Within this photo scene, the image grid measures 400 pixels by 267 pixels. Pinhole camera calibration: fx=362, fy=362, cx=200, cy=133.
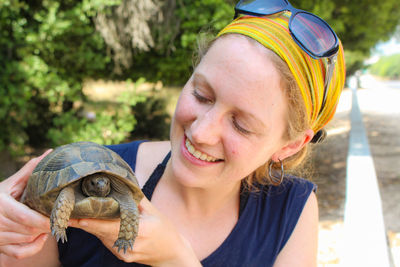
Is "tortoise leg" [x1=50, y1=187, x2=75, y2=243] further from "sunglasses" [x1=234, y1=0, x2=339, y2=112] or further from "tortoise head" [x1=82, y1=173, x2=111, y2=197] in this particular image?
"sunglasses" [x1=234, y1=0, x2=339, y2=112]

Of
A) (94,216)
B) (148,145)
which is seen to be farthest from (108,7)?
(94,216)

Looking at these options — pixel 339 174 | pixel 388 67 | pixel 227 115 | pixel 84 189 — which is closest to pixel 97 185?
pixel 84 189

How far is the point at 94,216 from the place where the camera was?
1.47 m

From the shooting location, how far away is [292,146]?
201cm

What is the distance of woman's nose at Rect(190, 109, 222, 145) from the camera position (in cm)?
161

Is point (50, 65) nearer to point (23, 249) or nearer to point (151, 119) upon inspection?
point (151, 119)

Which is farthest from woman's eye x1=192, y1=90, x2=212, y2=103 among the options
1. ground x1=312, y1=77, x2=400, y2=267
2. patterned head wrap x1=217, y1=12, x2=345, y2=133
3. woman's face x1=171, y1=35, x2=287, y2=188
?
ground x1=312, y1=77, x2=400, y2=267

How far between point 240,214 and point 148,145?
2.25 ft

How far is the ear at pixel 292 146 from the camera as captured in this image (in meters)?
1.95

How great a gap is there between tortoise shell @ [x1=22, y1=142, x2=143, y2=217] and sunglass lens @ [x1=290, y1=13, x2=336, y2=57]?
1.03 meters

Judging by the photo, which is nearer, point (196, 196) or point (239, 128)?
point (239, 128)

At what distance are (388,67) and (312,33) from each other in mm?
58438

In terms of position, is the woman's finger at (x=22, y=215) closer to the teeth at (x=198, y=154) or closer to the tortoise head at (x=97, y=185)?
the tortoise head at (x=97, y=185)

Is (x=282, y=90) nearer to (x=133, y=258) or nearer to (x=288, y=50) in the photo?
(x=288, y=50)
